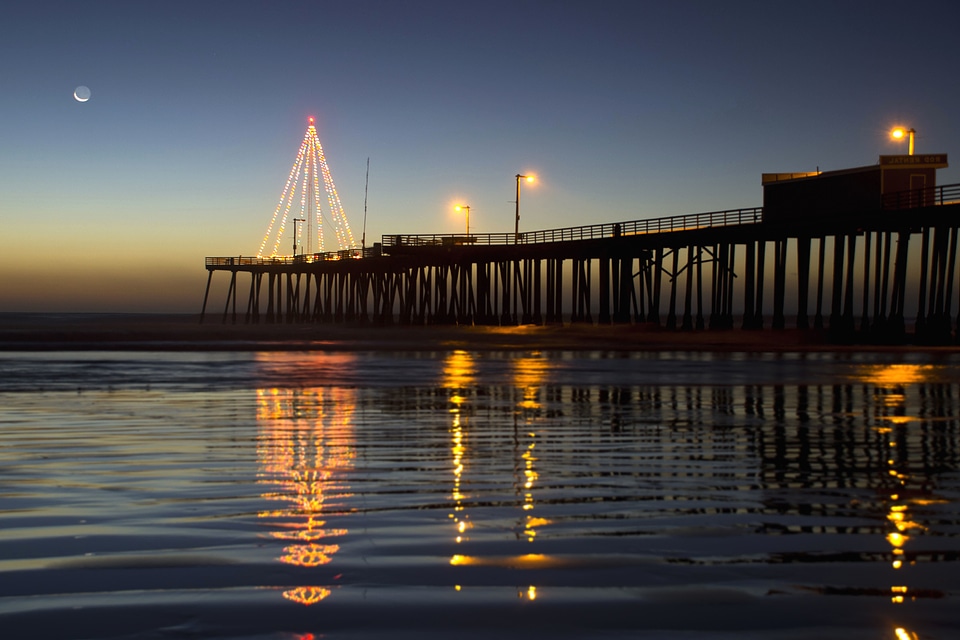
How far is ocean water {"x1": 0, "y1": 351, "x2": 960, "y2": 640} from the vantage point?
3705mm

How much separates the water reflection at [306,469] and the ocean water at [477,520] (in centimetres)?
3

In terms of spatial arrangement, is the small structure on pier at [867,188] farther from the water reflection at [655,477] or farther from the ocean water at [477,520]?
the ocean water at [477,520]

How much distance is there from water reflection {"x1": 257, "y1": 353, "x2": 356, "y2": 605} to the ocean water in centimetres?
3

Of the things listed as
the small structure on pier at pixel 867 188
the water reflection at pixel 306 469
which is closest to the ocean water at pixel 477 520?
the water reflection at pixel 306 469

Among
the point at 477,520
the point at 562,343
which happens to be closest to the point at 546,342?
the point at 562,343

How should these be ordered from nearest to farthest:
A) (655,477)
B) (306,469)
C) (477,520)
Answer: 1. (477,520)
2. (655,477)
3. (306,469)

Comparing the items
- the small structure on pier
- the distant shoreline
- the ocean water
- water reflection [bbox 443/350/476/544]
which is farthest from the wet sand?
the ocean water

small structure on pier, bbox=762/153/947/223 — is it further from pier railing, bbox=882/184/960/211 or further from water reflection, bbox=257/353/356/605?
water reflection, bbox=257/353/356/605

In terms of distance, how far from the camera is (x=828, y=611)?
3.75 metres

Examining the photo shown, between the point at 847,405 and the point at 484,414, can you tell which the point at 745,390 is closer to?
the point at 847,405

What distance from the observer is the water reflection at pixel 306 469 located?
4.77 m

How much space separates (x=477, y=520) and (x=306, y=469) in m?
2.39

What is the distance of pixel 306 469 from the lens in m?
7.52

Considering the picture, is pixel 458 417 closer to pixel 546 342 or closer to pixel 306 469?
pixel 306 469
